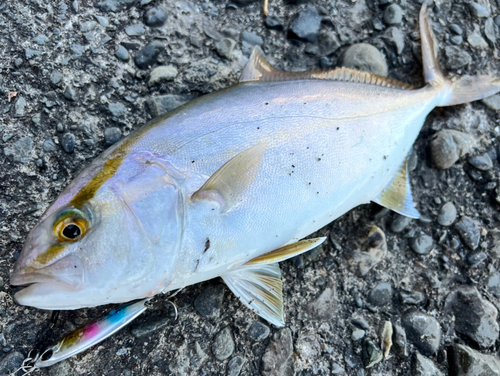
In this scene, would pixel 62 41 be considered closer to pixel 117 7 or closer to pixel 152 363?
pixel 117 7

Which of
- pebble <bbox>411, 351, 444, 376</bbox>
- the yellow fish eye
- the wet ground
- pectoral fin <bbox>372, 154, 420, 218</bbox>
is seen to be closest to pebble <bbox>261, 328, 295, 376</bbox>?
the wet ground

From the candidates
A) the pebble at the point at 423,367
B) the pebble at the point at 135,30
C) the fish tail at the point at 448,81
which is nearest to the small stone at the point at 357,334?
the pebble at the point at 423,367

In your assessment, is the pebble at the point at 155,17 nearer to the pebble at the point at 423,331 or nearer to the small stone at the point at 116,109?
the small stone at the point at 116,109

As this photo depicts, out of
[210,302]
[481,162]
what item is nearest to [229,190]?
[210,302]

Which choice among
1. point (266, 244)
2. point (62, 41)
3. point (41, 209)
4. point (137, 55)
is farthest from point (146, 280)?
point (62, 41)

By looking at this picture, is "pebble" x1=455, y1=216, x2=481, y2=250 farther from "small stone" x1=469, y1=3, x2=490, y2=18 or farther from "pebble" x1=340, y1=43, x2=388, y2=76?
"small stone" x1=469, y1=3, x2=490, y2=18

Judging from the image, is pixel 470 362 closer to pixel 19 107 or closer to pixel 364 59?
pixel 364 59
